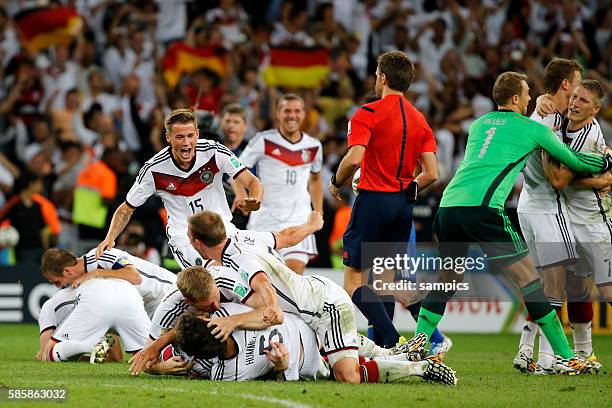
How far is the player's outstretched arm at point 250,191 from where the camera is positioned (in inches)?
364

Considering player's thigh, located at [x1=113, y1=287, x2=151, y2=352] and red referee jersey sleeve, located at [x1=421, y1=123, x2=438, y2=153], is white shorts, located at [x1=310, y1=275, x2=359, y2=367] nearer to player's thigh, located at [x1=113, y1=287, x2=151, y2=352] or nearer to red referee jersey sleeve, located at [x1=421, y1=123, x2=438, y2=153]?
red referee jersey sleeve, located at [x1=421, y1=123, x2=438, y2=153]

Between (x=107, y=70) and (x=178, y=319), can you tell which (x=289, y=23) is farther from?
(x=178, y=319)

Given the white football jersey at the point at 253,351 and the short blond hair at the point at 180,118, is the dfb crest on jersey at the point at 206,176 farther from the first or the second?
the white football jersey at the point at 253,351

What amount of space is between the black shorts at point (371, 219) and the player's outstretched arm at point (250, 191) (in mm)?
826

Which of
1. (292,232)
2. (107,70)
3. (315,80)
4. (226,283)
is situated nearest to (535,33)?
(315,80)

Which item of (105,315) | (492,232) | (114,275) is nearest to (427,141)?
(492,232)

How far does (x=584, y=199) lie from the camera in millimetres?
9922

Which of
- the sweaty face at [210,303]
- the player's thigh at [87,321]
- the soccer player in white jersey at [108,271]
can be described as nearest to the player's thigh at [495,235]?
the sweaty face at [210,303]

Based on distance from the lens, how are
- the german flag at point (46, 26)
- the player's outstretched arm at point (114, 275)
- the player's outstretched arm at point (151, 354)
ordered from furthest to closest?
the german flag at point (46, 26)
the player's outstretched arm at point (114, 275)
the player's outstretched arm at point (151, 354)

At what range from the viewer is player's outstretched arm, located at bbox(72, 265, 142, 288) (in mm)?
10305

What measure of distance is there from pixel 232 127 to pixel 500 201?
4683 millimetres

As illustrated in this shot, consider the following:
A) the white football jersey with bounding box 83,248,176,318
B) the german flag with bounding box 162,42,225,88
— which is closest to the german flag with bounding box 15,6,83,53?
the german flag with bounding box 162,42,225,88

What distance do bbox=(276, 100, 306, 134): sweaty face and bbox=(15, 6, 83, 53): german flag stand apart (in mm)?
6973

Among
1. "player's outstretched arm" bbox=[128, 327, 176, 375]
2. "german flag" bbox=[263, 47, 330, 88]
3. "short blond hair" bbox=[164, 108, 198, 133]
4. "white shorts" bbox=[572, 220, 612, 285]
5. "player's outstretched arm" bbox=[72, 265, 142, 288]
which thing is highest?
"german flag" bbox=[263, 47, 330, 88]
